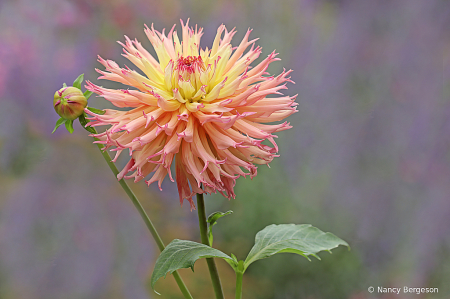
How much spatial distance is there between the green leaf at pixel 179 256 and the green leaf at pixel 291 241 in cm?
7

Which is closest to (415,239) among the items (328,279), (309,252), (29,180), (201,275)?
(328,279)

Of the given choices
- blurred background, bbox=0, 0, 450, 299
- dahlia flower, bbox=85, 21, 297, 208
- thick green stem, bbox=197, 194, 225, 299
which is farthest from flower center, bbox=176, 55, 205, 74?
blurred background, bbox=0, 0, 450, 299

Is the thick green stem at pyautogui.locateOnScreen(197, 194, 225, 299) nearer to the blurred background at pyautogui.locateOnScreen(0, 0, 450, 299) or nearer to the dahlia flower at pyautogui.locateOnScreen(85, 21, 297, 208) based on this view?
the dahlia flower at pyautogui.locateOnScreen(85, 21, 297, 208)

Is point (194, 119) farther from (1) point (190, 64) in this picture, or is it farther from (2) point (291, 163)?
(2) point (291, 163)

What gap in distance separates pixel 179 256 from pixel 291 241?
0.13 m

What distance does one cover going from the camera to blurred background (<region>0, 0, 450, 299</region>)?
904mm

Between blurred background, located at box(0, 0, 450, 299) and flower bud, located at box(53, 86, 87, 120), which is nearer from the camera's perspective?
flower bud, located at box(53, 86, 87, 120)

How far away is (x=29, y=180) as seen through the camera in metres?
0.87

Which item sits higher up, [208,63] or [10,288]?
[208,63]

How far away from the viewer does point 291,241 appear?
375 millimetres

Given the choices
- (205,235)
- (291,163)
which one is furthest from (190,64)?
(291,163)

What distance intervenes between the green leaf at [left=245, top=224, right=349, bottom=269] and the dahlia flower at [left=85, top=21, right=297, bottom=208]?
0.27ft

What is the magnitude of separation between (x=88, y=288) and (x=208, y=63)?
803 mm

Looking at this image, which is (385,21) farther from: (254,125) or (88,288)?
(88,288)
